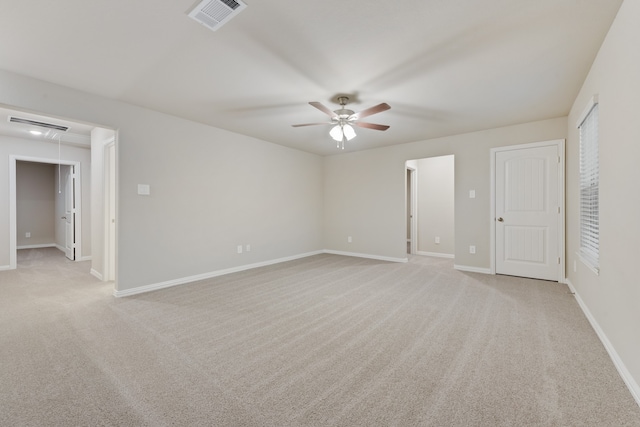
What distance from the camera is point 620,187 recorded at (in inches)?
72.7

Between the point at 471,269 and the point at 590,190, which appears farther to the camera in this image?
the point at 471,269

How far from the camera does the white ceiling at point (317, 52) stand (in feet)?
6.06

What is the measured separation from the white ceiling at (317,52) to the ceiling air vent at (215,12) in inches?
2.8

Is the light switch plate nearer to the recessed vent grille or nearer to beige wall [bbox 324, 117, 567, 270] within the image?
the recessed vent grille

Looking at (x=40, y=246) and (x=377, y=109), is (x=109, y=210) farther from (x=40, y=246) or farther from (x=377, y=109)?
(x=40, y=246)

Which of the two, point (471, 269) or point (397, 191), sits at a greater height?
point (397, 191)

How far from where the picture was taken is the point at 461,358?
200 cm

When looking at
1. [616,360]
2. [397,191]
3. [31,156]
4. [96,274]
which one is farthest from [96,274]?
[616,360]

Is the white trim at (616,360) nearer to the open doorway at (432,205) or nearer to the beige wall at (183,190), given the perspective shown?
the open doorway at (432,205)

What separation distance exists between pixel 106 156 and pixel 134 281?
2163 millimetres

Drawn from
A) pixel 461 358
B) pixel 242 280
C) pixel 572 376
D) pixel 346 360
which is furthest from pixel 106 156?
pixel 572 376

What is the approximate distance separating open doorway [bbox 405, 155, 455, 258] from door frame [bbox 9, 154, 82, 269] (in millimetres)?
7186

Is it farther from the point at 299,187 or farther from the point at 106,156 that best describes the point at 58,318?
the point at 299,187

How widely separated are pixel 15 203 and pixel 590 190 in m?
8.53
